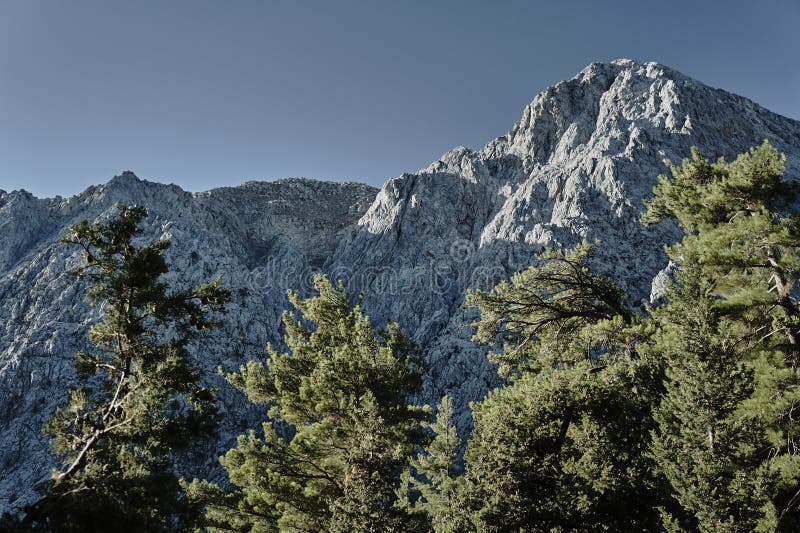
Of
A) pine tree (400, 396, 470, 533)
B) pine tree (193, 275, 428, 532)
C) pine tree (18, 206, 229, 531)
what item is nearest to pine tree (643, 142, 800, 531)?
pine tree (400, 396, 470, 533)

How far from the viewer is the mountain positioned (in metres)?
53.9

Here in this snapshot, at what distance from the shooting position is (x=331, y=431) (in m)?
12.8

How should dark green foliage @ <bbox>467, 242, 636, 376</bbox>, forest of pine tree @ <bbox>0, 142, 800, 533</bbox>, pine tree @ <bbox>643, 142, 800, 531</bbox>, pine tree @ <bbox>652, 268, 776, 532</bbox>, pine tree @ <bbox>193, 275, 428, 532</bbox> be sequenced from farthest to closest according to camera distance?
dark green foliage @ <bbox>467, 242, 636, 376</bbox>, pine tree @ <bbox>193, 275, 428, 532</bbox>, pine tree @ <bbox>643, 142, 800, 531</bbox>, forest of pine tree @ <bbox>0, 142, 800, 533</bbox>, pine tree @ <bbox>652, 268, 776, 532</bbox>

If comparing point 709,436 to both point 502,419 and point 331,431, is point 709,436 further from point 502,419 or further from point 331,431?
point 331,431

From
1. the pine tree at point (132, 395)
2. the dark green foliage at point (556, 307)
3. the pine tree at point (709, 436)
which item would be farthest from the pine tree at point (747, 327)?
the pine tree at point (132, 395)

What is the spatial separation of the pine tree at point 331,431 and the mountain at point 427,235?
36321 mm

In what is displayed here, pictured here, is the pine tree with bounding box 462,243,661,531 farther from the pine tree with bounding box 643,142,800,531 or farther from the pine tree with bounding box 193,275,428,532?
the pine tree with bounding box 193,275,428,532

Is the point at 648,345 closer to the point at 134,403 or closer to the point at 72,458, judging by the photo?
A: the point at 134,403

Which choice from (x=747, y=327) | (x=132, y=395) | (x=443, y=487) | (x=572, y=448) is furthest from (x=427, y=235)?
(x=132, y=395)

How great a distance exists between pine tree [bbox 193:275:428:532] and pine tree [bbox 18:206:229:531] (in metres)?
2.78

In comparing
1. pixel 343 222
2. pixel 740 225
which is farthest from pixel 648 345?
pixel 343 222

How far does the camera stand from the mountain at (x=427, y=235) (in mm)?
53906

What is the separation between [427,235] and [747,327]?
63689 mm

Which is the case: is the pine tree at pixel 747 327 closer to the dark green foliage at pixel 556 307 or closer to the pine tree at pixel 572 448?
the pine tree at pixel 572 448
